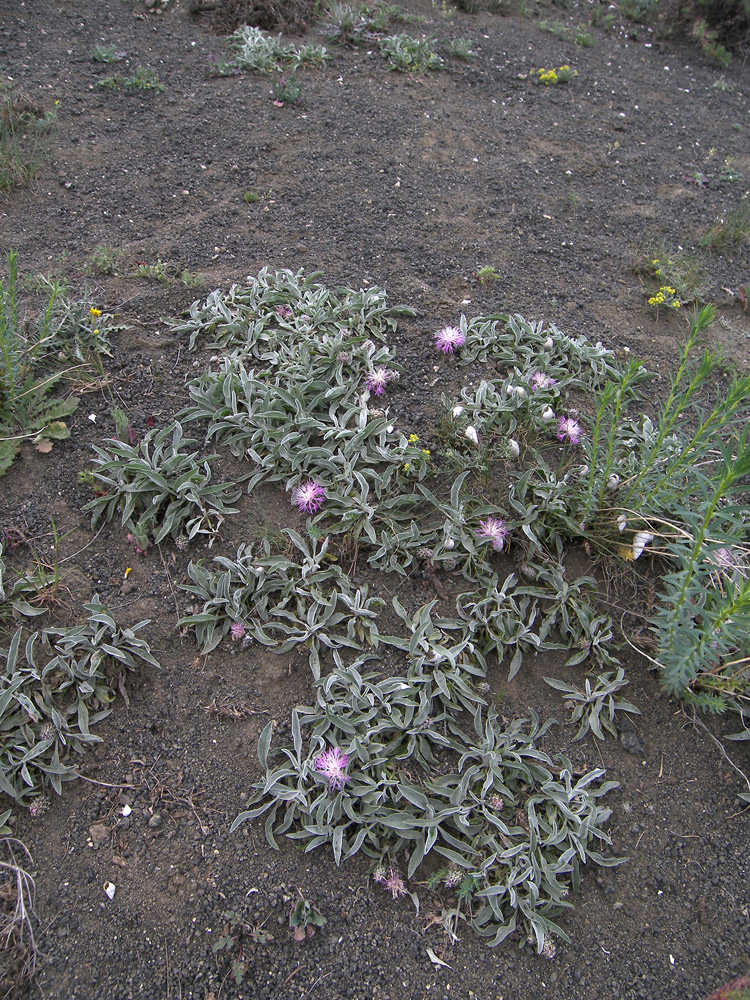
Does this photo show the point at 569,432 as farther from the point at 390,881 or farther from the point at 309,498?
the point at 390,881

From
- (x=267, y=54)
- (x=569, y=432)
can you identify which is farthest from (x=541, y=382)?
(x=267, y=54)

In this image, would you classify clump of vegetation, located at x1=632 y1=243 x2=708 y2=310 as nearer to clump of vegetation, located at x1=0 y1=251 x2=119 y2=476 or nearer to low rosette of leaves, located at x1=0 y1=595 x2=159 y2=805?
clump of vegetation, located at x1=0 y1=251 x2=119 y2=476

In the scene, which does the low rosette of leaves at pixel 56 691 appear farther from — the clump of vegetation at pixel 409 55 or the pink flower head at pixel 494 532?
the clump of vegetation at pixel 409 55

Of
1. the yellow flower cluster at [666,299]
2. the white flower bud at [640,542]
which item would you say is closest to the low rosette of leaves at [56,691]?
the white flower bud at [640,542]

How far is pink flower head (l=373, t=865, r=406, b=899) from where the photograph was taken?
2.14 m

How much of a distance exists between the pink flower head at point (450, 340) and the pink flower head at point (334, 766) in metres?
2.13

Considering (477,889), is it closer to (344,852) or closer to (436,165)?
(344,852)

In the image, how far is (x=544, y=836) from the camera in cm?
227

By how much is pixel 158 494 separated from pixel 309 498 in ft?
2.23

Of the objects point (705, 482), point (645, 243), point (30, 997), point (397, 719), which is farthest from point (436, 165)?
point (30, 997)

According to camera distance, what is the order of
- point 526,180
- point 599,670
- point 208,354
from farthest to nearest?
point 526,180 < point 208,354 < point 599,670

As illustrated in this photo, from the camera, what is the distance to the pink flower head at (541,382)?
10.9 feet

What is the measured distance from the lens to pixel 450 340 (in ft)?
11.4

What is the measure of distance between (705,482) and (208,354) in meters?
2.51
